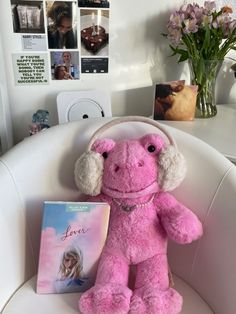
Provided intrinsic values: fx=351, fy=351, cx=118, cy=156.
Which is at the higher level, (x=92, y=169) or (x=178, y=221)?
(x=92, y=169)

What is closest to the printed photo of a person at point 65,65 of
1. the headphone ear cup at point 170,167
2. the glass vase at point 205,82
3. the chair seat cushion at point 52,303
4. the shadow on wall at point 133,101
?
the shadow on wall at point 133,101

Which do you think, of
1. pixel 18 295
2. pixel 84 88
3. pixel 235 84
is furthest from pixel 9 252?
pixel 235 84

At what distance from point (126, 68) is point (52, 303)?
798 millimetres

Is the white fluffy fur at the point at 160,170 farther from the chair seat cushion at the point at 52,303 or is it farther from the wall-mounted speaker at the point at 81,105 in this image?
the wall-mounted speaker at the point at 81,105

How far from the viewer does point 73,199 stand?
A: 2.92 ft

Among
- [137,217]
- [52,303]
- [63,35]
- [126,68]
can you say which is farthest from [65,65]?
[52,303]

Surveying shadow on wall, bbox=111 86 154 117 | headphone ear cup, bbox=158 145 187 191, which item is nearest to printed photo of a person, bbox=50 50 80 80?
shadow on wall, bbox=111 86 154 117

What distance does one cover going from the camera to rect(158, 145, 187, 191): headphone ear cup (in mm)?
777

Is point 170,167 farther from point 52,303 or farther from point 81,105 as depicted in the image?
point 81,105

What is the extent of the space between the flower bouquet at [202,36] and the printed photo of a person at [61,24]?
1.01 feet

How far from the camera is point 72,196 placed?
889 mm

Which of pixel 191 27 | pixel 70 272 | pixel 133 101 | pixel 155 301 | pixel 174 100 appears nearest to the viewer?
pixel 155 301

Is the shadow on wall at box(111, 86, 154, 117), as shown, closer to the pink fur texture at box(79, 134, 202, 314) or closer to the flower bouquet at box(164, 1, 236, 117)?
the flower bouquet at box(164, 1, 236, 117)

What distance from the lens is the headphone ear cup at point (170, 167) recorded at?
0.78 meters
